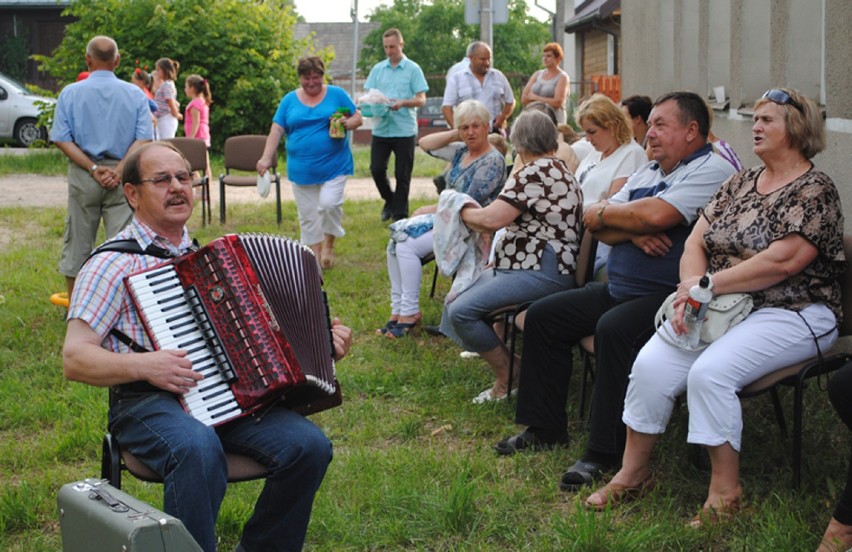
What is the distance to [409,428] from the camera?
19.5ft

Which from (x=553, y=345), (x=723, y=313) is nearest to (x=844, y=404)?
(x=723, y=313)

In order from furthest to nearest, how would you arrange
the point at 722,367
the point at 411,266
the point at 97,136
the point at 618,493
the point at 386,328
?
the point at 97,136
the point at 386,328
the point at 411,266
the point at 618,493
the point at 722,367

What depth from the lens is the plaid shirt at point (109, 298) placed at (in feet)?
12.5

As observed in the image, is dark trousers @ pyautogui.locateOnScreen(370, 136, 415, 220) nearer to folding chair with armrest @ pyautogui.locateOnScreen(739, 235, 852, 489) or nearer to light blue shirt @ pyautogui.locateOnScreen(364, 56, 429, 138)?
light blue shirt @ pyautogui.locateOnScreen(364, 56, 429, 138)

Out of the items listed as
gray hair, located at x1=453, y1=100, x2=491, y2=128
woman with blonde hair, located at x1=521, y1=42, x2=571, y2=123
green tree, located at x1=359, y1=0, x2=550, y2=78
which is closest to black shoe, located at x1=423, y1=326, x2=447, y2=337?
gray hair, located at x1=453, y1=100, x2=491, y2=128

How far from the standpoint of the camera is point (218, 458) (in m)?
3.76

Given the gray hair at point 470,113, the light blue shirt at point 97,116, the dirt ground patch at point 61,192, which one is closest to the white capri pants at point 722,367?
the gray hair at point 470,113

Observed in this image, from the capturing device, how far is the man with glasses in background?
370cm

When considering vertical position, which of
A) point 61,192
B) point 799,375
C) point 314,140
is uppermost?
point 314,140

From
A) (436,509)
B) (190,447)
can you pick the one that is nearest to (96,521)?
(190,447)

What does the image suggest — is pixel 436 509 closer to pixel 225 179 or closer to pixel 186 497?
pixel 186 497

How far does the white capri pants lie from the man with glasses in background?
1.40m

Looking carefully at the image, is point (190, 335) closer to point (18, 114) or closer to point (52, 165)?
point (52, 165)

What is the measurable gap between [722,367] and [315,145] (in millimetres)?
6295
